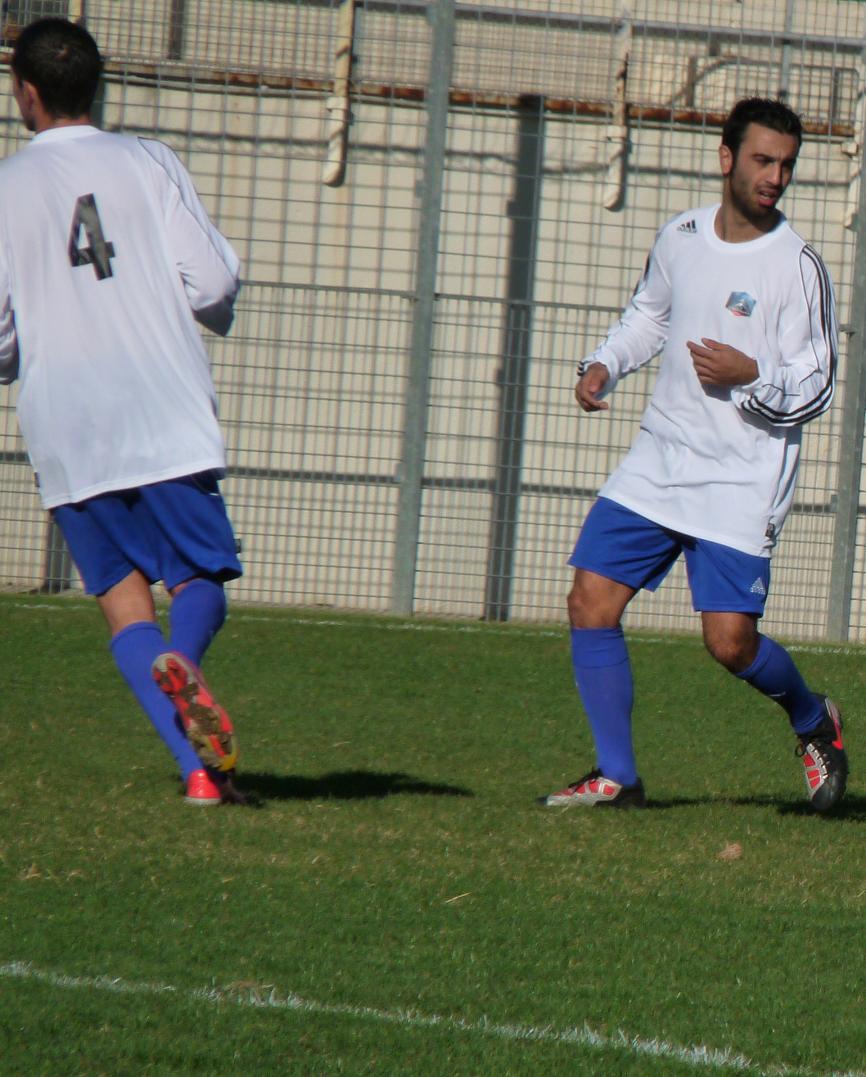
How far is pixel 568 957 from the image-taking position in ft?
11.1

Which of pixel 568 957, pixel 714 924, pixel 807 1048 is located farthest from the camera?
pixel 714 924

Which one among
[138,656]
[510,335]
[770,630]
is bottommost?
[770,630]

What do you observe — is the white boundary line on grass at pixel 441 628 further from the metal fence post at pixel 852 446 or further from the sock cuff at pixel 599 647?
the sock cuff at pixel 599 647

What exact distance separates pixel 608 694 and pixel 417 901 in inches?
54.2

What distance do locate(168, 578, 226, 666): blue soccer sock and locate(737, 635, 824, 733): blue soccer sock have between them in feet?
4.97

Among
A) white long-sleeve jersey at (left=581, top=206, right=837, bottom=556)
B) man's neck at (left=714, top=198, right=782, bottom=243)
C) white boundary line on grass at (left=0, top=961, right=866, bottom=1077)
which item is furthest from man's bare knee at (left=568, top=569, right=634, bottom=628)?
white boundary line on grass at (left=0, top=961, right=866, bottom=1077)

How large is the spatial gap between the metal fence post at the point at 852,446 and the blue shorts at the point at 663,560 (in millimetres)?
5238

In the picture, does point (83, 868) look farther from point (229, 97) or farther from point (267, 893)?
point (229, 97)

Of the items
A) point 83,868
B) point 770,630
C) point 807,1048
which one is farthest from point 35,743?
point 770,630

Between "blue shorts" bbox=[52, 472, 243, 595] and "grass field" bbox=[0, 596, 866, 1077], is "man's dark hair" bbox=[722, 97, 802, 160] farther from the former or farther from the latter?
"grass field" bbox=[0, 596, 866, 1077]

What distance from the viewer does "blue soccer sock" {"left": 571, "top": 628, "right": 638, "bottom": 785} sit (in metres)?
4.95

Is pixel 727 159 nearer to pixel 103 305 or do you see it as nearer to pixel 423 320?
pixel 103 305

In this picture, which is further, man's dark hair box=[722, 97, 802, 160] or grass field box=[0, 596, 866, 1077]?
man's dark hair box=[722, 97, 802, 160]

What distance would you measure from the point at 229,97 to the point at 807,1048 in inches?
336
